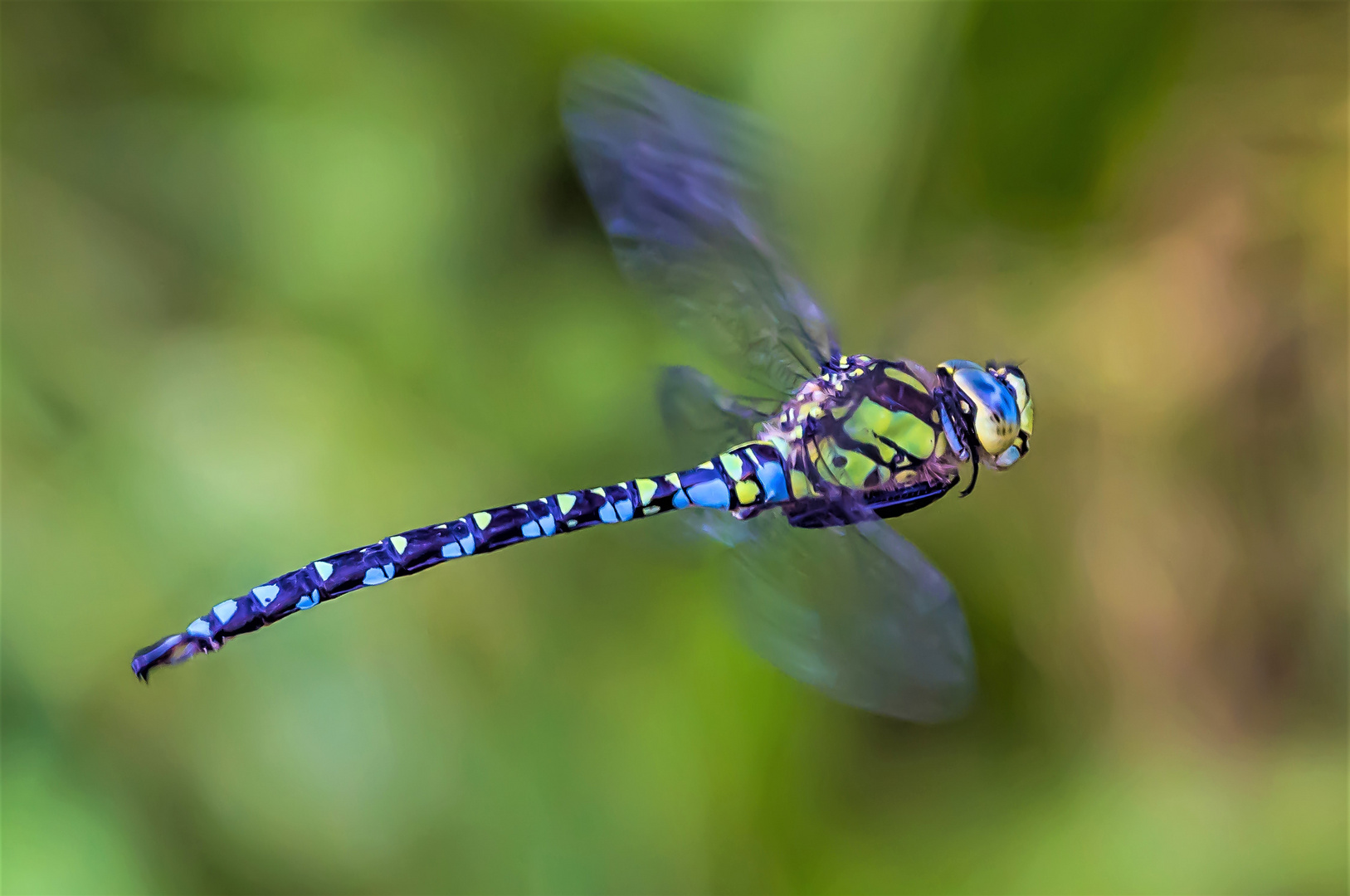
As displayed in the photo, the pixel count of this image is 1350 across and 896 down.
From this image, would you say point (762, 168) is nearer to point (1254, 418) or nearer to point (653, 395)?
point (653, 395)

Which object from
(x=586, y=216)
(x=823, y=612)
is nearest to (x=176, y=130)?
(x=586, y=216)

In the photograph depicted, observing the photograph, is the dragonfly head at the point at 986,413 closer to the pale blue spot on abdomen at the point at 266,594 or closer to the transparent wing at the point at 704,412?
the transparent wing at the point at 704,412

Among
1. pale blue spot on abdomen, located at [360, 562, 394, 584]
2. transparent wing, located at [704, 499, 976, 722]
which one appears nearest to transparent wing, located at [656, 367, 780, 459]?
transparent wing, located at [704, 499, 976, 722]

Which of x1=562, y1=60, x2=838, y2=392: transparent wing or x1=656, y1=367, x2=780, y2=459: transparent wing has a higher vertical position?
x1=562, y1=60, x2=838, y2=392: transparent wing

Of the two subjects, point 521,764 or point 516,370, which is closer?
point 521,764

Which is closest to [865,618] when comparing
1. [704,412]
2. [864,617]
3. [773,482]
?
[864,617]

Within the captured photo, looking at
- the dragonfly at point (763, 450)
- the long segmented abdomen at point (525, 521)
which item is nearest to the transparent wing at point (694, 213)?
the dragonfly at point (763, 450)

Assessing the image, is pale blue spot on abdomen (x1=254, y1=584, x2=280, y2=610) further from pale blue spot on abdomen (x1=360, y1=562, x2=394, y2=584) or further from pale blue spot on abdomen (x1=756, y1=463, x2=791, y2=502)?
pale blue spot on abdomen (x1=756, y1=463, x2=791, y2=502)
